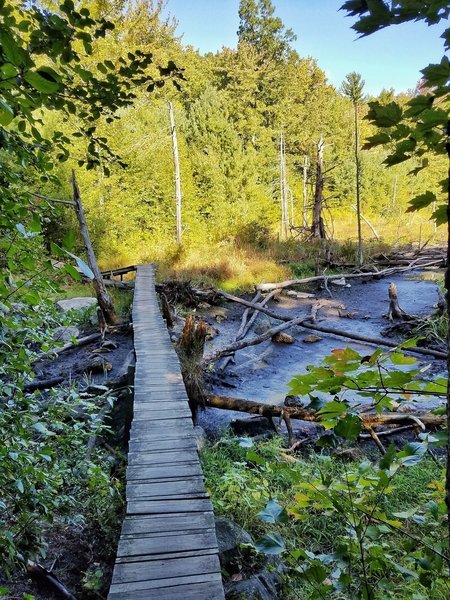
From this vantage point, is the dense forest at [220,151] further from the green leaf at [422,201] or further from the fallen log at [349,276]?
the fallen log at [349,276]

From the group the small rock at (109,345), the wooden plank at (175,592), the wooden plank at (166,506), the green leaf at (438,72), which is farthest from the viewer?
the small rock at (109,345)

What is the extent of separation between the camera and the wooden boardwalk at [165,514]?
2127 millimetres

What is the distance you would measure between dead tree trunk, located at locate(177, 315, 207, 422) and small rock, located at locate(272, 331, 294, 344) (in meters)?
3.92

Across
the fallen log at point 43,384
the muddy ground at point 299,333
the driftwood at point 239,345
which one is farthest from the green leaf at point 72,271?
the fallen log at point 43,384

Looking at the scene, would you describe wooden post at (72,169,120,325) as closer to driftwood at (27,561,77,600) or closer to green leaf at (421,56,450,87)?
driftwood at (27,561,77,600)

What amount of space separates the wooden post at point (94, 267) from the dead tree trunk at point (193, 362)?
2.95 meters

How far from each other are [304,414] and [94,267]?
5138 mm

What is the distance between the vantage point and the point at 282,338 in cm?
991

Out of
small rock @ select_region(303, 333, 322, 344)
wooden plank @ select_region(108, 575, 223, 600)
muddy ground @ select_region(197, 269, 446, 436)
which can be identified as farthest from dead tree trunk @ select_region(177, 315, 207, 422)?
small rock @ select_region(303, 333, 322, 344)

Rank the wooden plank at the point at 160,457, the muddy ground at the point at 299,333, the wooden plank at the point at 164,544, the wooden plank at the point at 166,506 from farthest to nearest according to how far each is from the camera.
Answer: the muddy ground at the point at 299,333 < the wooden plank at the point at 160,457 < the wooden plank at the point at 166,506 < the wooden plank at the point at 164,544

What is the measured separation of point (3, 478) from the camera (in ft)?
5.15

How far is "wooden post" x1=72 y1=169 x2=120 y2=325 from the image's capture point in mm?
8297

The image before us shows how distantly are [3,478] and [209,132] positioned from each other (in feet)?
72.7

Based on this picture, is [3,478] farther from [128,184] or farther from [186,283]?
[128,184]
